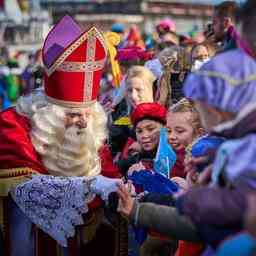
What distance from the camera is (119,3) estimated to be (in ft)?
127

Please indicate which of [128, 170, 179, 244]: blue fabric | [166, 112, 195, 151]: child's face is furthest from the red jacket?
[166, 112, 195, 151]: child's face

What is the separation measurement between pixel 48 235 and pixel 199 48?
2506mm

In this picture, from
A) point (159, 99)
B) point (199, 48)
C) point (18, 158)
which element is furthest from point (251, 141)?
point (199, 48)

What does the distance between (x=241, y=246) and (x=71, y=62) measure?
7.63 feet

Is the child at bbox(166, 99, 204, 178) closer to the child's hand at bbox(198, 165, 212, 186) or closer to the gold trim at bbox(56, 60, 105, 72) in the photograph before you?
the gold trim at bbox(56, 60, 105, 72)

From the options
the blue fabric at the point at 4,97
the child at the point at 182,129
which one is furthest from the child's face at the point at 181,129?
the blue fabric at the point at 4,97

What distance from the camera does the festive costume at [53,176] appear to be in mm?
4191

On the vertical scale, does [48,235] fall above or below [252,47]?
below

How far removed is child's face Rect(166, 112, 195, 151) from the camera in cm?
443

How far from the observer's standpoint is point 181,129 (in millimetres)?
4449

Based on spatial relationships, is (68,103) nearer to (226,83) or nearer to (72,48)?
(72,48)

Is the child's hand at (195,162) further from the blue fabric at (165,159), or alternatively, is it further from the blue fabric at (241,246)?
the blue fabric at (165,159)

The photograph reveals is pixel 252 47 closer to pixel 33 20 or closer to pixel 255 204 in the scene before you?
pixel 255 204

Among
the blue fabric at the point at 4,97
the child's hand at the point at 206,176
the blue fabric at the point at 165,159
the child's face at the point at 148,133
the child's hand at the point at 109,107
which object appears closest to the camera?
the child's hand at the point at 206,176
